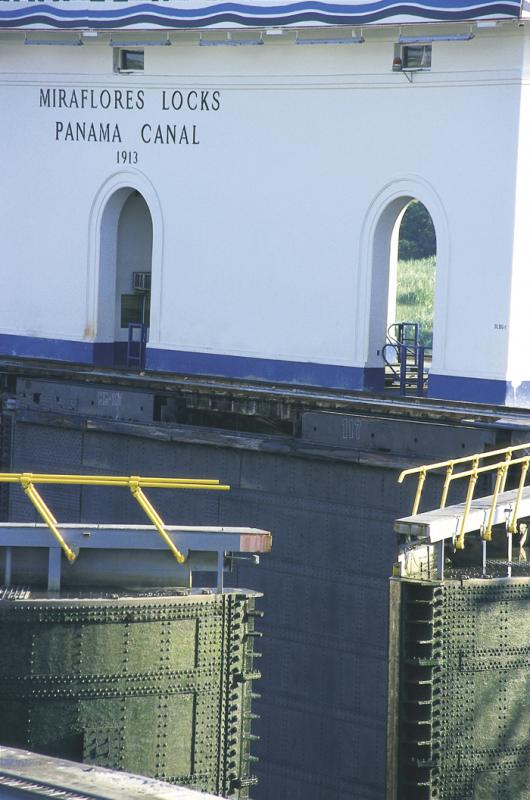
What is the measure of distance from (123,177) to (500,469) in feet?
35.4

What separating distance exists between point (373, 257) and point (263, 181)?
83.8 inches

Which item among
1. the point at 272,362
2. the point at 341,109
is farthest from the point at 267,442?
the point at 341,109

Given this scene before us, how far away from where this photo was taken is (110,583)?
16.3 meters

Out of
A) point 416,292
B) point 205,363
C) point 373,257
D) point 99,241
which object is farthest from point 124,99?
point 416,292

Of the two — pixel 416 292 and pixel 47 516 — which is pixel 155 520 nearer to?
pixel 47 516

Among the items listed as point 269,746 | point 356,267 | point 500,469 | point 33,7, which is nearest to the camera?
point 500,469

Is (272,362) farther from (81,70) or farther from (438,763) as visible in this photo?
(438,763)

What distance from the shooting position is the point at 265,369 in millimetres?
24641

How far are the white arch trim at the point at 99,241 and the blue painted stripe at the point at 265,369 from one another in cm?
44

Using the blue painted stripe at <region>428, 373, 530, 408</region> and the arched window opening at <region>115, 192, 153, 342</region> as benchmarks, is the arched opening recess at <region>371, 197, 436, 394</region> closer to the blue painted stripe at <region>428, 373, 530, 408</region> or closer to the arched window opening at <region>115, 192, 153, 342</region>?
the blue painted stripe at <region>428, 373, 530, 408</region>

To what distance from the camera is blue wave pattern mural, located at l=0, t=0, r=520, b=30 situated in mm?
21750

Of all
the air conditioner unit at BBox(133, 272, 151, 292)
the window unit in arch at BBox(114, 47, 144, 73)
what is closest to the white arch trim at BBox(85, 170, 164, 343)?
the air conditioner unit at BBox(133, 272, 151, 292)

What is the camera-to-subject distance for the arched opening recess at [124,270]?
27.1 meters

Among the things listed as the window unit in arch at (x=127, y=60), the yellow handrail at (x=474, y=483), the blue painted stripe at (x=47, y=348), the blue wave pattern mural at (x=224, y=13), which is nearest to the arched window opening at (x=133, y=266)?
the blue painted stripe at (x=47, y=348)
